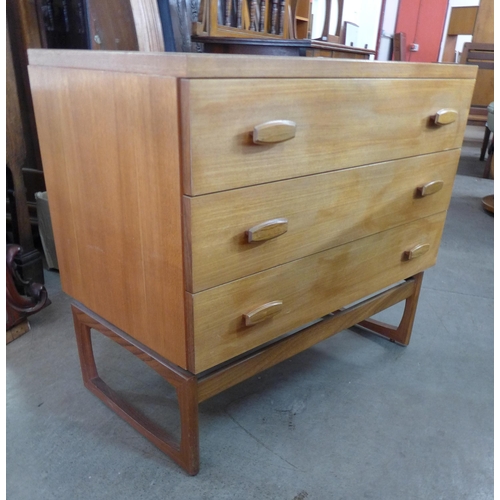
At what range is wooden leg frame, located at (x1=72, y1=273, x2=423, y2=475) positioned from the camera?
0.86m

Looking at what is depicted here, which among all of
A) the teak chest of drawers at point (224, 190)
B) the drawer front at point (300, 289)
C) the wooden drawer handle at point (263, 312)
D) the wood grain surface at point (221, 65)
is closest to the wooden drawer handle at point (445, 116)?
the teak chest of drawers at point (224, 190)

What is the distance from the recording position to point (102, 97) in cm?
74

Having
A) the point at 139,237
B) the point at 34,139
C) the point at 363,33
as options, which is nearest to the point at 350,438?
the point at 139,237

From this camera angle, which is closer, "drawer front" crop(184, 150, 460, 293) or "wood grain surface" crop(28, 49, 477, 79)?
"wood grain surface" crop(28, 49, 477, 79)

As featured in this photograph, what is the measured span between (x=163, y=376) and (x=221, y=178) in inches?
16.4

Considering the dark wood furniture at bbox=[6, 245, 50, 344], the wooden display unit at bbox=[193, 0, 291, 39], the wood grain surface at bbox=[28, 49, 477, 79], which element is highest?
the wooden display unit at bbox=[193, 0, 291, 39]

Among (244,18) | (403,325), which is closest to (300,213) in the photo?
(403,325)

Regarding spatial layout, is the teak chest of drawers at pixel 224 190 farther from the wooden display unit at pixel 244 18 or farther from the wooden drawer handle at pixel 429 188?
the wooden display unit at pixel 244 18

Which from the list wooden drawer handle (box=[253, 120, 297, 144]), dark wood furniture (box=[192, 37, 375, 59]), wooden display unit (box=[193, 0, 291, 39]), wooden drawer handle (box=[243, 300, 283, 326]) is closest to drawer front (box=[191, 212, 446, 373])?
wooden drawer handle (box=[243, 300, 283, 326])

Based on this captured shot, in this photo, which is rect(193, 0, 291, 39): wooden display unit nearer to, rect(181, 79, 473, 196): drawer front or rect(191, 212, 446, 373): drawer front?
rect(181, 79, 473, 196): drawer front

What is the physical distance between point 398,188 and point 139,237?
57cm

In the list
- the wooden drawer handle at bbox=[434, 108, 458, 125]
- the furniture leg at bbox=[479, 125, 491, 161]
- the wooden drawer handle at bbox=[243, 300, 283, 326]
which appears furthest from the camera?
the furniture leg at bbox=[479, 125, 491, 161]

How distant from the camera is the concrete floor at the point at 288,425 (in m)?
0.91

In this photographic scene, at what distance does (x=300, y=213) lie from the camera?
0.84 metres
